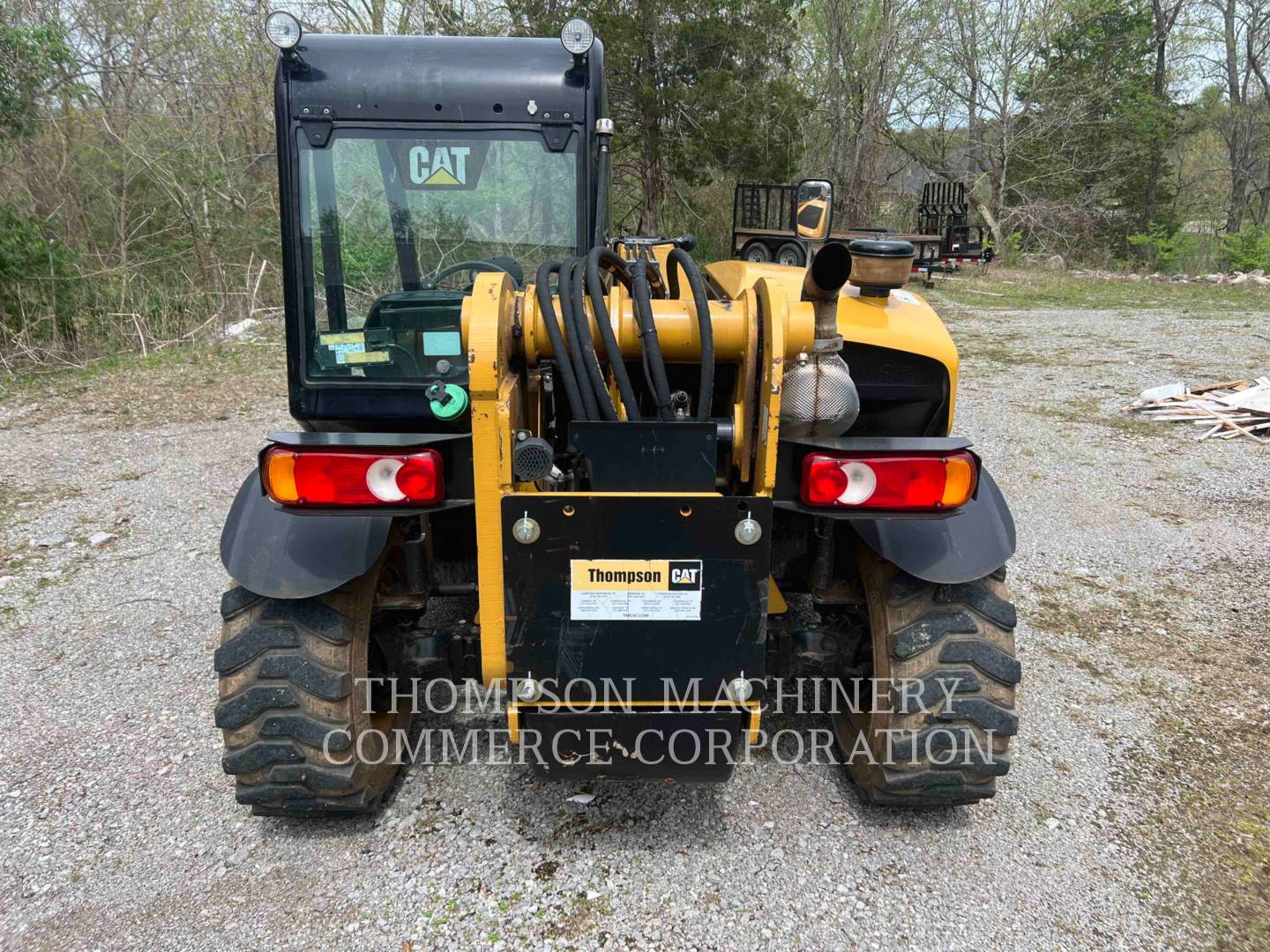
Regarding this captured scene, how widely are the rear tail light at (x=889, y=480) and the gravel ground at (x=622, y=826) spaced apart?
1067 millimetres

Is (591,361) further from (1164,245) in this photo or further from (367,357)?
(1164,245)

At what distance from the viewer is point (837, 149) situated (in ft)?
71.8

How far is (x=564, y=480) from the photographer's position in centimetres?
205

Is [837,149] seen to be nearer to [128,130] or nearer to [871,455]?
[128,130]

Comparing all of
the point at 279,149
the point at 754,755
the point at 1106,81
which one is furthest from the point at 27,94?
the point at 1106,81

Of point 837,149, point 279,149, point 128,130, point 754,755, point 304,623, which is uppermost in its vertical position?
point 837,149

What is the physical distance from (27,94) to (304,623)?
35.7ft

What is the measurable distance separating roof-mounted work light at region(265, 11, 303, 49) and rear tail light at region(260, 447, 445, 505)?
5.29 feet

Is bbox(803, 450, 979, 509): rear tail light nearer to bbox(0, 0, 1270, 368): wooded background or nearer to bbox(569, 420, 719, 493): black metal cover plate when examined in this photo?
bbox(569, 420, 719, 493): black metal cover plate

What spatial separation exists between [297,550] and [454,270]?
133cm

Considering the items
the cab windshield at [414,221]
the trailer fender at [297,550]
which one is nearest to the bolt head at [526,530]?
the trailer fender at [297,550]

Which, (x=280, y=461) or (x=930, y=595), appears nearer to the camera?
(x=280, y=461)

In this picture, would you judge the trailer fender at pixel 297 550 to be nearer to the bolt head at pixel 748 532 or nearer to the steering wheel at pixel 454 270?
the bolt head at pixel 748 532

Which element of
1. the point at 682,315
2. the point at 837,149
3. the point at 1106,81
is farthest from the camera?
the point at 1106,81
